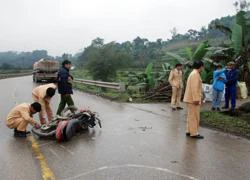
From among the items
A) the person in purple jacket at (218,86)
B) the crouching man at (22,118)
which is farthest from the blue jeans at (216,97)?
the crouching man at (22,118)

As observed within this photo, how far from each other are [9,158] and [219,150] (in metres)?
4.31

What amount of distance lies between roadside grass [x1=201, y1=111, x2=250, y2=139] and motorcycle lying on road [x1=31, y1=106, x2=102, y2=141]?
10.6ft

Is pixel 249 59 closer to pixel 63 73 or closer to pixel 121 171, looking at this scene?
pixel 63 73

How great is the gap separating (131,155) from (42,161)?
1.73 meters

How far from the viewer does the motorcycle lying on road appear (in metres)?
8.23

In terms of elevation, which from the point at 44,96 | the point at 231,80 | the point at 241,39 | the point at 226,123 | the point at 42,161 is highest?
the point at 241,39

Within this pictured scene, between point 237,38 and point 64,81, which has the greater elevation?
point 237,38

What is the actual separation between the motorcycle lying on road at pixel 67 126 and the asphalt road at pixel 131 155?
0.19 metres

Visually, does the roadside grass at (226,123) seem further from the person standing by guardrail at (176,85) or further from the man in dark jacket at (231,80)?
the person standing by guardrail at (176,85)

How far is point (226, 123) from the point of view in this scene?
32.9ft

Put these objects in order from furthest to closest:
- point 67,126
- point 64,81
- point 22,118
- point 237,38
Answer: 1. point 237,38
2. point 64,81
3. point 22,118
4. point 67,126

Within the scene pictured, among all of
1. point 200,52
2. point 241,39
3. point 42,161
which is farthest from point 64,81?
point 241,39

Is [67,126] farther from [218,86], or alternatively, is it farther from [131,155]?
[218,86]

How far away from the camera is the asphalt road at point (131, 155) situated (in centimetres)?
593
